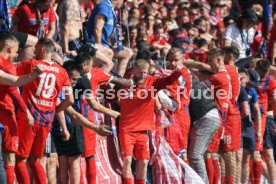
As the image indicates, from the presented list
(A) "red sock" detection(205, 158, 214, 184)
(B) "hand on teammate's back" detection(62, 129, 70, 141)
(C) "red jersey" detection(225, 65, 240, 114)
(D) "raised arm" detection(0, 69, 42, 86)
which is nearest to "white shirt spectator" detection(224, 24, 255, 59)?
(C) "red jersey" detection(225, 65, 240, 114)

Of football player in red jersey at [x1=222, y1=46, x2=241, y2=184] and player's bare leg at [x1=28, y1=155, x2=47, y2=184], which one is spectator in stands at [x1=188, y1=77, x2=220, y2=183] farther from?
player's bare leg at [x1=28, y1=155, x2=47, y2=184]

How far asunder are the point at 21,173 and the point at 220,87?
4.50 meters

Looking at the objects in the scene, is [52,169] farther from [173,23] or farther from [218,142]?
[173,23]

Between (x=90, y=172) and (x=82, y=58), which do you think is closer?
(x=82, y=58)

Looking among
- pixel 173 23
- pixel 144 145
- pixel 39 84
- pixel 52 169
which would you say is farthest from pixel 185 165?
pixel 173 23

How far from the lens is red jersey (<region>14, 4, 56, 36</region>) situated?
48.5 ft

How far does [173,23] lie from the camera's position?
21.1 metres

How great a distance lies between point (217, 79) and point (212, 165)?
1.35m

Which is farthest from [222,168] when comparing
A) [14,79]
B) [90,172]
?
[14,79]

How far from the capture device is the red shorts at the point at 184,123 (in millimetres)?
14977

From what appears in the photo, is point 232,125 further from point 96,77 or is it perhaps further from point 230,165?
point 96,77

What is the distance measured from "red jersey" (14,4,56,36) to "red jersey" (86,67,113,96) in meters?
1.48

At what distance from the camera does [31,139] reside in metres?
12.4

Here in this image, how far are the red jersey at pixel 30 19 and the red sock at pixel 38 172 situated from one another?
2.93 metres
